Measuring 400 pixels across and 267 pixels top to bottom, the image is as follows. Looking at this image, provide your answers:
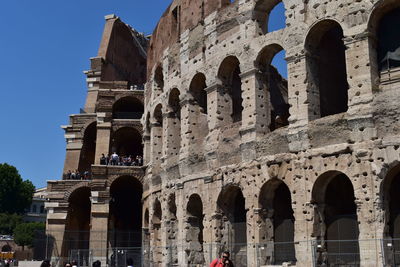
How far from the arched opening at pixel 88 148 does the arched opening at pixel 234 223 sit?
1453cm

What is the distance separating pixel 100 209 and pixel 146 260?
18.0 feet

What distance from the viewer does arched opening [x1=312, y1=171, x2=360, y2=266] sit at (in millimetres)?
14531

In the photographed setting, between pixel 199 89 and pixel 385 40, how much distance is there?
26.3 ft

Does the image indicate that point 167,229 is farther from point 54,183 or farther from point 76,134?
point 76,134

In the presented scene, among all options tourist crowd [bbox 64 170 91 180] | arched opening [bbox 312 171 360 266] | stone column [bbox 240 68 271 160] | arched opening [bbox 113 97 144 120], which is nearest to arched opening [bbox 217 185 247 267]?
stone column [bbox 240 68 271 160]

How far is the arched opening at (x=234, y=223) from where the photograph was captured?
17.7 m

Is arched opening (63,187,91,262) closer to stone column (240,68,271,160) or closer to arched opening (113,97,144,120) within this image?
arched opening (113,97,144,120)

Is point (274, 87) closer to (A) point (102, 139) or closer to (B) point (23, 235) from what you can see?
(A) point (102, 139)

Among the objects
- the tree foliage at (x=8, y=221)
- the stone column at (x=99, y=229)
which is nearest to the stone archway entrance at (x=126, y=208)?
the stone column at (x=99, y=229)

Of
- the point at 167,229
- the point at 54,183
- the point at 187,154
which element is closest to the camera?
the point at 187,154

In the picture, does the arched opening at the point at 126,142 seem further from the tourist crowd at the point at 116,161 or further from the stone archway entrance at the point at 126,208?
→ the stone archway entrance at the point at 126,208

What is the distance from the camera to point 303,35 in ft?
52.0

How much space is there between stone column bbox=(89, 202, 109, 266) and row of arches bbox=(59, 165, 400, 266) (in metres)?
2.01

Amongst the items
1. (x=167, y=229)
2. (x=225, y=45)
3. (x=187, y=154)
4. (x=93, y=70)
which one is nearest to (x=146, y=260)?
(x=167, y=229)
